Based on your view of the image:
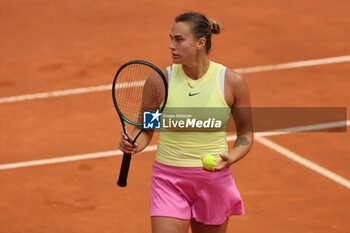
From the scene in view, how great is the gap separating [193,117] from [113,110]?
574 centimetres

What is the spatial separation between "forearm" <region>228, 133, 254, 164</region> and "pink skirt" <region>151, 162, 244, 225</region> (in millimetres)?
154

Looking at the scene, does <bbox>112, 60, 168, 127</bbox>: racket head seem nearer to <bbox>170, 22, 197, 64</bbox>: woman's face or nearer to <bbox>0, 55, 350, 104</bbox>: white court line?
<bbox>170, 22, 197, 64</bbox>: woman's face

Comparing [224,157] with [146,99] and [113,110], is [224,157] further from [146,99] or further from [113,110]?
[113,110]

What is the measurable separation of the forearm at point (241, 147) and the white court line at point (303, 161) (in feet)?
11.7

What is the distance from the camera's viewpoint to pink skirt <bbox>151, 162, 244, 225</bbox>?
539cm

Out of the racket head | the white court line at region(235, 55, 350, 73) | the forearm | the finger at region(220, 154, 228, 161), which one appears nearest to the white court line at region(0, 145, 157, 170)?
the white court line at region(235, 55, 350, 73)

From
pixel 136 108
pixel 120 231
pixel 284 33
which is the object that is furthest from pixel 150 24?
pixel 136 108

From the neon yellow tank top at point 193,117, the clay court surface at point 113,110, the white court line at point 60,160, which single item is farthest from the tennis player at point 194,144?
the white court line at point 60,160

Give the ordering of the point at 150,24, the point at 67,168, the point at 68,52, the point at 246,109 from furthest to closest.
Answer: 1. the point at 150,24
2. the point at 68,52
3. the point at 67,168
4. the point at 246,109

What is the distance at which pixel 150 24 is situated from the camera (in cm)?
1449

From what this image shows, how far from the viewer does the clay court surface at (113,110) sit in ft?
27.0

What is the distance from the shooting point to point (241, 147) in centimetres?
547

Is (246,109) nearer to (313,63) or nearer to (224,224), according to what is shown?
(224,224)

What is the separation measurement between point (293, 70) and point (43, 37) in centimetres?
462
